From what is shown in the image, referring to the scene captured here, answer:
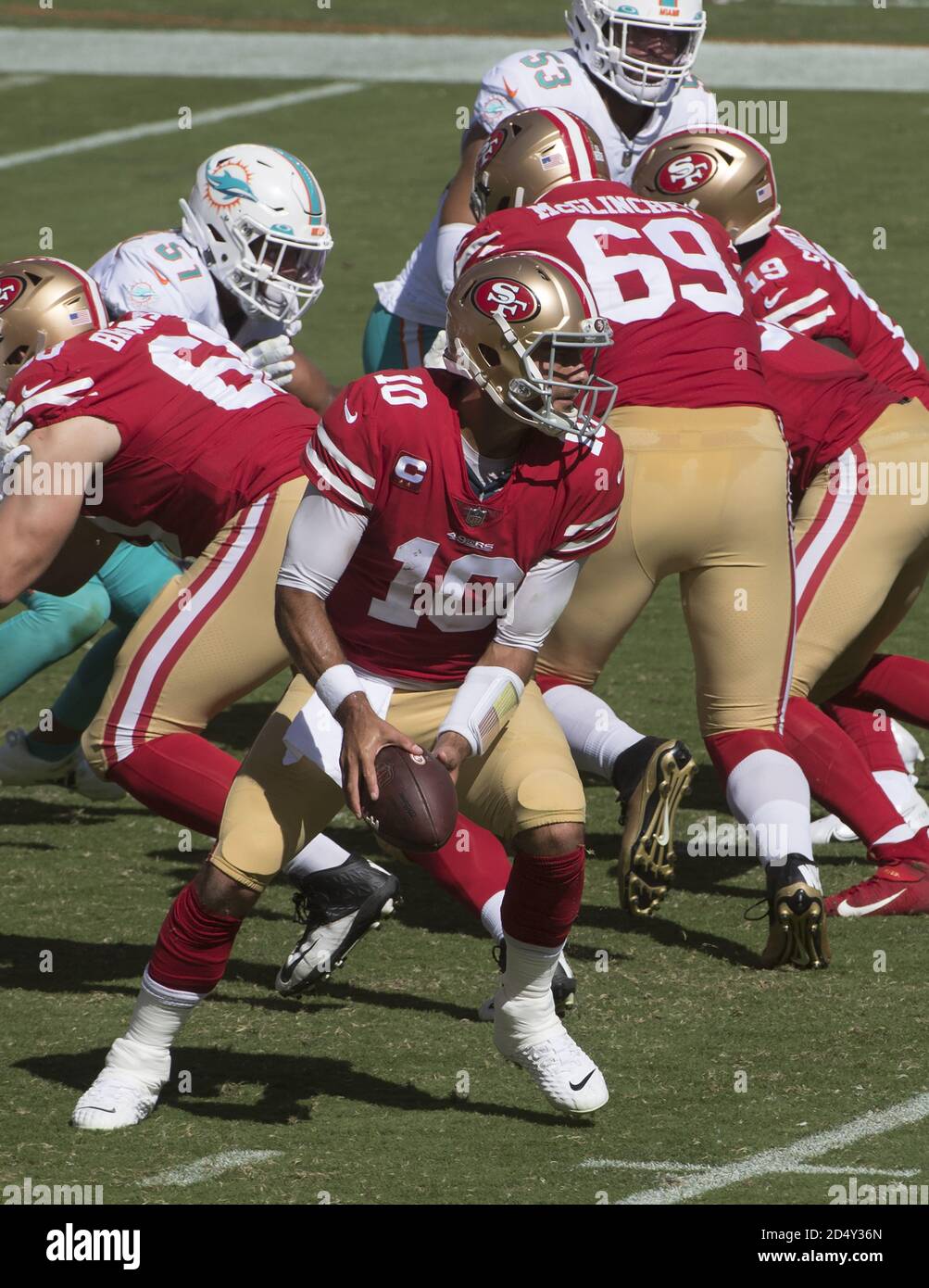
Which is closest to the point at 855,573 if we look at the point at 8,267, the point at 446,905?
the point at 446,905

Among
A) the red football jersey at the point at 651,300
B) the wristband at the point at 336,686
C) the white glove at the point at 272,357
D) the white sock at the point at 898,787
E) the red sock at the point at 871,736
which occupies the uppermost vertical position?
Result: the red football jersey at the point at 651,300

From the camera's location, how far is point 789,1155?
3.84 meters

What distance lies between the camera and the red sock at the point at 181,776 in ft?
14.8

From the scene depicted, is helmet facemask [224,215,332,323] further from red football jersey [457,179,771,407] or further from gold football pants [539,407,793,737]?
gold football pants [539,407,793,737]

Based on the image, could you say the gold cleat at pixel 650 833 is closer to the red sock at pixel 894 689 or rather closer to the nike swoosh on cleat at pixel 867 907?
the nike swoosh on cleat at pixel 867 907

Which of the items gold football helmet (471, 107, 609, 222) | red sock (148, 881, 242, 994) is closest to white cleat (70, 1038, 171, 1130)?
red sock (148, 881, 242, 994)

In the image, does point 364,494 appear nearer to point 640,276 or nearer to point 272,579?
point 272,579

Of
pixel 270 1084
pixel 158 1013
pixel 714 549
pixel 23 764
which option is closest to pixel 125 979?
pixel 270 1084

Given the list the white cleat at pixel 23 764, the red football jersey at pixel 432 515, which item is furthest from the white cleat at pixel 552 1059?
the white cleat at pixel 23 764

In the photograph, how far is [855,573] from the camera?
5.19 meters

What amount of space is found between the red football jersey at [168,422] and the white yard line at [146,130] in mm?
12407

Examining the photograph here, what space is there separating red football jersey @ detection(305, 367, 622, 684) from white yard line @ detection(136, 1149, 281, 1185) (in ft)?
3.06

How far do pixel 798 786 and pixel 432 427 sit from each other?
4.47 ft

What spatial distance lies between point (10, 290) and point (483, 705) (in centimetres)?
203
